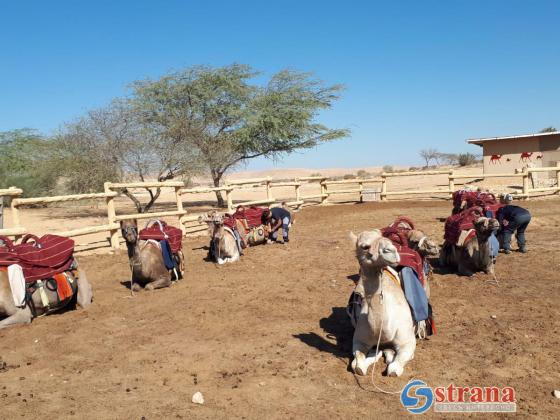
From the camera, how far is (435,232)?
1357cm

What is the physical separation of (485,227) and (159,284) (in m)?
5.12

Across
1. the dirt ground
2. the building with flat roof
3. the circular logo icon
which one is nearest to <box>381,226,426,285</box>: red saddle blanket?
the dirt ground

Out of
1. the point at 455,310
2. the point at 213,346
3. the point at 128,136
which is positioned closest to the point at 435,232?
the point at 455,310

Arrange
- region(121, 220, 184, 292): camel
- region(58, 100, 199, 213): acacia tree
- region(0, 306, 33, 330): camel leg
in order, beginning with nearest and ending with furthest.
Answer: region(0, 306, 33, 330): camel leg, region(121, 220, 184, 292): camel, region(58, 100, 199, 213): acacia tree

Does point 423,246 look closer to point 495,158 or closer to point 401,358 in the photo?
point 401,358

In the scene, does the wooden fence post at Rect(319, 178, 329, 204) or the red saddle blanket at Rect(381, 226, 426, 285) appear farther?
the wooden fence post at Rect(319, 178, 329, 204)

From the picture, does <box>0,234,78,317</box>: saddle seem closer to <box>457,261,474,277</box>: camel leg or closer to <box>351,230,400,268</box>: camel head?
<box>351,230,400,268</box>: camel head

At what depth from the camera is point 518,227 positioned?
396 inches

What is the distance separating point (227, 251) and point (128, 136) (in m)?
13.1

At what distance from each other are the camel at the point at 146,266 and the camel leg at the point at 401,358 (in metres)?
4.71

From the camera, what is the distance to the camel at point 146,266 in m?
8.41

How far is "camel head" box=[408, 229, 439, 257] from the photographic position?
6.21 metres

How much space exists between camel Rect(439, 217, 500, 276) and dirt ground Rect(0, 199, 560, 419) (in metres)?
0.19

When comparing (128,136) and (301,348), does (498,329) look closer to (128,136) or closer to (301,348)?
(301,348)
